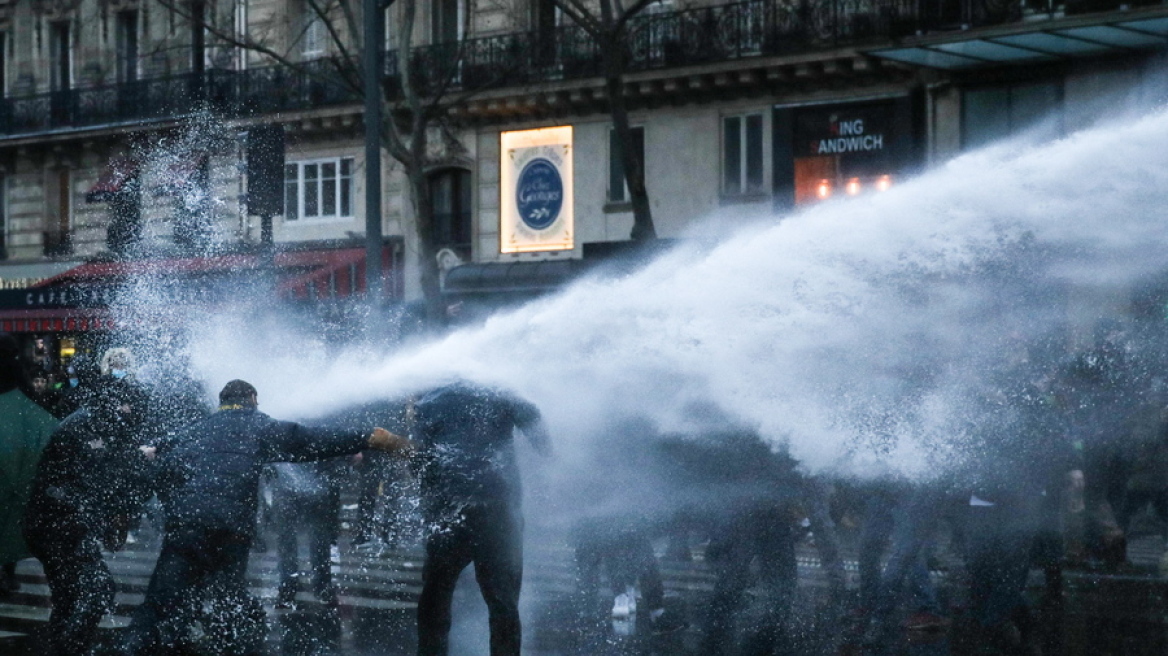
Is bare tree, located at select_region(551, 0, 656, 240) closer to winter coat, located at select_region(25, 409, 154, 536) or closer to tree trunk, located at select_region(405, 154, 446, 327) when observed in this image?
tree trunk, located at select_region(405, 154, 446, 327)

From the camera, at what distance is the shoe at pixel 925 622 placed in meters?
9.03

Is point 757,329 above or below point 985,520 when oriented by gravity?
above

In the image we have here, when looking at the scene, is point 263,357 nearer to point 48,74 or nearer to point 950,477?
point 950,477

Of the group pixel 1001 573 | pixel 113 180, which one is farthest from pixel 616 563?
pixel 113 180

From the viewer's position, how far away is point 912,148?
2242cm

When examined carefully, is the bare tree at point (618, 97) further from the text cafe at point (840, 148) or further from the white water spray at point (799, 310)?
the white water spray at point (799, 310)

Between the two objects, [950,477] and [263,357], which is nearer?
[950,477]

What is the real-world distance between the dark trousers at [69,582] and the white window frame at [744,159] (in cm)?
1688

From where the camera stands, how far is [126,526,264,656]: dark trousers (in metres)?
6.96

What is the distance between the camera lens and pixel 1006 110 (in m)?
21.8

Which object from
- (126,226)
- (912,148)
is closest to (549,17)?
(912,148)

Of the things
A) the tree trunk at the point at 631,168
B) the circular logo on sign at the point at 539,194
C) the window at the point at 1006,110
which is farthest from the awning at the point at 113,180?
the window at the point at 1006,110

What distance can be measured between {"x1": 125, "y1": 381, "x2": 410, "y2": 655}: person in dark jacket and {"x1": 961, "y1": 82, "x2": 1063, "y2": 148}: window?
16.1 metres

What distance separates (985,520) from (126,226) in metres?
23.6
